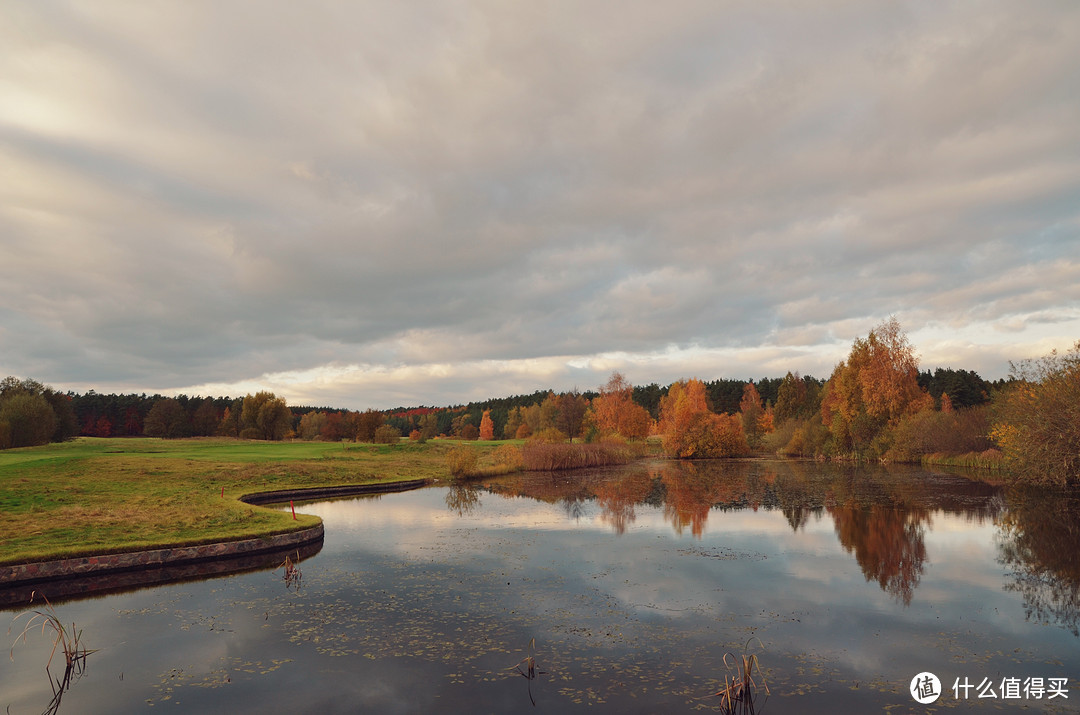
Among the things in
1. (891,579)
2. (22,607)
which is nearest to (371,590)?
(22,607)

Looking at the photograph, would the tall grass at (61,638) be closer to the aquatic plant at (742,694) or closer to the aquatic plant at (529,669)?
the aquatic plant at (529,669)

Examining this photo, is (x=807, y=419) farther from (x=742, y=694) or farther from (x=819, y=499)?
(x=742, y=694)

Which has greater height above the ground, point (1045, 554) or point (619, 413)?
point (619, 413)

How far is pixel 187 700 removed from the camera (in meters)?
10.7

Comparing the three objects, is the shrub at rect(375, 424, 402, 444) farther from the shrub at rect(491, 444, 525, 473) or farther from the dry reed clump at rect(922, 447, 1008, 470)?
the dry reed clump at rect(922, 447, 1008, 470)

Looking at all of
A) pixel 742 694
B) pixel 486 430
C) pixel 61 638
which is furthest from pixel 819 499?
pixel 486 430

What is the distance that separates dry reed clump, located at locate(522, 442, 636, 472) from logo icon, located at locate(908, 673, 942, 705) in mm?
51784

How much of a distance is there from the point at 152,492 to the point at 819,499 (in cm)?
4198

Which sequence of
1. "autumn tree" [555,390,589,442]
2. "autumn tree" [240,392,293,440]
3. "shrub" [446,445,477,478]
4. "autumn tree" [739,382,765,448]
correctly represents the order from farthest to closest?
1. "autumn tree" [240,392,293,440]
2. "autumn tree" [739,382,765,448]
3. "autumn tree" [555,390,589,442]
4. "shrub" [446,445,477,478]

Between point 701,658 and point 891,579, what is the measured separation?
10175 millimetres

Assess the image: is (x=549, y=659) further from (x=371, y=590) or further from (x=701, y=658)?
(x=371, y=590)

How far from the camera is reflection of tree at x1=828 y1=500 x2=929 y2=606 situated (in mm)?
18406

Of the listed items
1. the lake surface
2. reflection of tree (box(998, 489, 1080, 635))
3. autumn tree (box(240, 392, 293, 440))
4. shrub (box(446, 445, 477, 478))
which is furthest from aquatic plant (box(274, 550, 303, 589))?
autumn tree (box(240, 392, 293, 440))

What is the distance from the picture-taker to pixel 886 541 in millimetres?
23875
